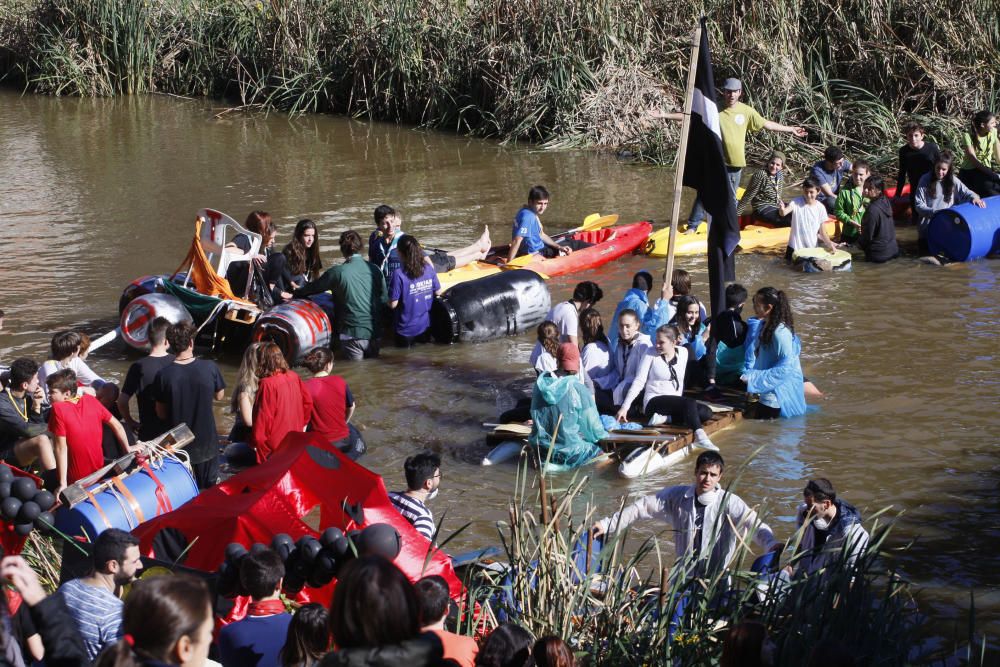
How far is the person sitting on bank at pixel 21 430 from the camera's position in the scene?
7148 millimetres

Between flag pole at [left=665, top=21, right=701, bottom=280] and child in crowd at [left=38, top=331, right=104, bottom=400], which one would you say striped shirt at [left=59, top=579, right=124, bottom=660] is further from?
flag pole at [left=665, top=21, right=701, bottom=280]

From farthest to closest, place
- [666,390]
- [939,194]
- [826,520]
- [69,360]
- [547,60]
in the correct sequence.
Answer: [547,60] → [939,194] → [666,390] → [69,360] → [826,520]

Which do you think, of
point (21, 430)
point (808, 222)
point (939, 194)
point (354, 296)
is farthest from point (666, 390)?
point (939, 194)

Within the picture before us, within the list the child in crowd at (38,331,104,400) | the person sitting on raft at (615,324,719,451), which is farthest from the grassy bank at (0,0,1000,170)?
the child in crowd at (38,331,104,400)

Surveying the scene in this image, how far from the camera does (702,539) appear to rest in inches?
247

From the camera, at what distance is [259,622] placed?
4941mm

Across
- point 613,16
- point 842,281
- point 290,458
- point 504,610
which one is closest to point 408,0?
point 613,16

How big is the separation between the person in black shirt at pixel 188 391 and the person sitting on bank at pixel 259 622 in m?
2.86

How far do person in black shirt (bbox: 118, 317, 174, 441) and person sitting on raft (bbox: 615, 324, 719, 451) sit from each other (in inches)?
134

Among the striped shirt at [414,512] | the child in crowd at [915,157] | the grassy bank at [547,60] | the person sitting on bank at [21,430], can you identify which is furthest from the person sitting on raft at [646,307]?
the grassy bank at [547,60]

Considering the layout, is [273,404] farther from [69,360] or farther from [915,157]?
[915,157]

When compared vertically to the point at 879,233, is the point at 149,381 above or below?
below

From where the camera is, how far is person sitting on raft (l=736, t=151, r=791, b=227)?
14656mm

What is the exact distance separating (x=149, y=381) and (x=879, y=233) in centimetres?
899
